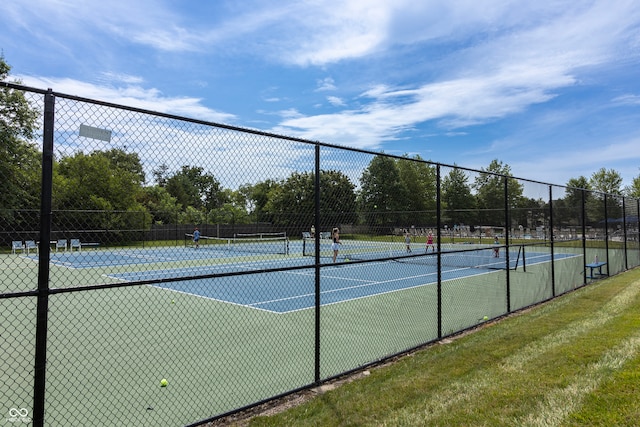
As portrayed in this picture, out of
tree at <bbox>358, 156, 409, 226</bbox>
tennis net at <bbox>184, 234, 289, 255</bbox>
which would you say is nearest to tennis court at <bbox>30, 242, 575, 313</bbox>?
tennis net at <bbox>184, 234, 289, 255</bbox>

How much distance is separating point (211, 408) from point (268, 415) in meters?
0.75

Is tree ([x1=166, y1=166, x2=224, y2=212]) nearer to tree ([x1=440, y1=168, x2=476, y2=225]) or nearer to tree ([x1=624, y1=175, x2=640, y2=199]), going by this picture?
tree ([x1=440, y1=168, x2=476, y2=225])

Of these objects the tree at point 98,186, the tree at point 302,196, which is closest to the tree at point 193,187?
the tree at point 98,186

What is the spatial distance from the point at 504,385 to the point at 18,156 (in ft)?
16.3

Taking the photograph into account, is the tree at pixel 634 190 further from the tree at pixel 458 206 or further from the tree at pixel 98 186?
the tree at pixel 98 186

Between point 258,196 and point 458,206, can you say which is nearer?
point 258,196

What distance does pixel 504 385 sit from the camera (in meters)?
4.23

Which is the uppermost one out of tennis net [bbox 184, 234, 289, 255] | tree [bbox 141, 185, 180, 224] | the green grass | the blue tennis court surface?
tree [bbox 141, 185, 180, 224]

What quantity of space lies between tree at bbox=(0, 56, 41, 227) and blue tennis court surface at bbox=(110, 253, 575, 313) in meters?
5.34

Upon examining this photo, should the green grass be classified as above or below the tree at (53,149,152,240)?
below

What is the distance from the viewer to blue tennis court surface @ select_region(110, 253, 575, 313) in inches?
408

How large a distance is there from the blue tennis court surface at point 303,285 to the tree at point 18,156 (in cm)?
534

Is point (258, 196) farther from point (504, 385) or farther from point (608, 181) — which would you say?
point (608, 181)

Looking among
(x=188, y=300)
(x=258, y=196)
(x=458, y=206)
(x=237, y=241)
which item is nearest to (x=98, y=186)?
(x=258, y=196)
